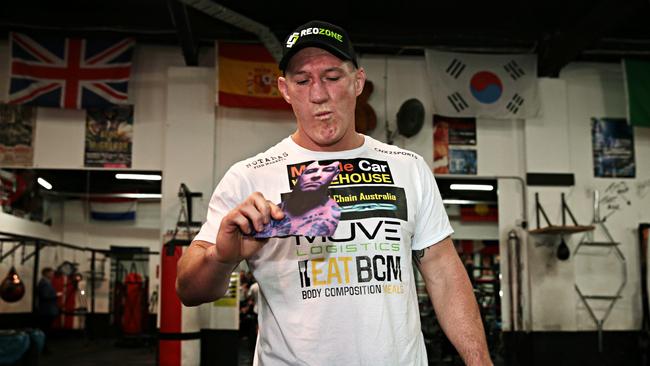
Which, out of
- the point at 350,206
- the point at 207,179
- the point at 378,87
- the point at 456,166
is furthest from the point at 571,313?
the point at 350,206

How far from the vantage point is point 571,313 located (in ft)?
25.1

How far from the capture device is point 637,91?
7.65 m

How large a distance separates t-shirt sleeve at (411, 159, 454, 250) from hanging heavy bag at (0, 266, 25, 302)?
7464 millimetres

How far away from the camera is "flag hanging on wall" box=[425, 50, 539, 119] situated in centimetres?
775

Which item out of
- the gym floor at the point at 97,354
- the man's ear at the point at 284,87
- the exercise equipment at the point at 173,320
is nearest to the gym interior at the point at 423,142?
the gym floor at the point at 97,354

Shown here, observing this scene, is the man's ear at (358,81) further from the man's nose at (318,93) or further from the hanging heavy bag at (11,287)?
the hanging heavy bag at (11,287)

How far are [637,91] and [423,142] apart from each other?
253cm

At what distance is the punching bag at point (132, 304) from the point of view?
9328 mm

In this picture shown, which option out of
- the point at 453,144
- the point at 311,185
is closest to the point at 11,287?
the point at 453,144

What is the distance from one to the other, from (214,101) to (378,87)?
1973 mm

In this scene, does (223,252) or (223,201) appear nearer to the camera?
(223,252)

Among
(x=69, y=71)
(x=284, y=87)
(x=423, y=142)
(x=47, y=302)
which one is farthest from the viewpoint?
(x=47, y=302)

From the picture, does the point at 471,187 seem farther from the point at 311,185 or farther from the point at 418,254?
the point at 311,185

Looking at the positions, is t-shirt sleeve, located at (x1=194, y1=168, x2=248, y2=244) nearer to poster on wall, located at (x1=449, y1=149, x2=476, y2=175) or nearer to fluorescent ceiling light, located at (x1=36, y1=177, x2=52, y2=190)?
poster on wall, located at (x1=449, y1=149, x2=476, y2=175)
